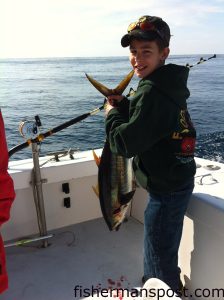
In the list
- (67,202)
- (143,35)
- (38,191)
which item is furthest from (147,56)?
(67,202)

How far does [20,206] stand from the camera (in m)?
3.19

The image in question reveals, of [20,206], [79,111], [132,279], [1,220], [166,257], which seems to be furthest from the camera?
[79,111]

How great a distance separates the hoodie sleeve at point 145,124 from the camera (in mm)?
1701

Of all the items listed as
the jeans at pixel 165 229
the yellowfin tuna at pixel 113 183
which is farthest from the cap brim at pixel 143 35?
the jeans at pixel 165 229

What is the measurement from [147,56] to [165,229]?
104cm

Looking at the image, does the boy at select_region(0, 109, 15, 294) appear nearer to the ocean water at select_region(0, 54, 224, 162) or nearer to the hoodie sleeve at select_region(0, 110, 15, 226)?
the hoodie sleeve at select_region(0, 110, 15, 226)

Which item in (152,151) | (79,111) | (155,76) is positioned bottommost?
(79,111)

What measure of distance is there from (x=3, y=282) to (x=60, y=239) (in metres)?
1.86

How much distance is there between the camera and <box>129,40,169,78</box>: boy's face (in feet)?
6.15

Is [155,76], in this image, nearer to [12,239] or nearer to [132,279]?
[132,279]

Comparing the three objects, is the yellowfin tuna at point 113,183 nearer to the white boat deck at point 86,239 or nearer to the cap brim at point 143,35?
the white boat deck at point 86,239

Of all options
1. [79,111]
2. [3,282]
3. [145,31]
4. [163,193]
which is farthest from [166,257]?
[79,111]

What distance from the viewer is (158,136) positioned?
1750 mm

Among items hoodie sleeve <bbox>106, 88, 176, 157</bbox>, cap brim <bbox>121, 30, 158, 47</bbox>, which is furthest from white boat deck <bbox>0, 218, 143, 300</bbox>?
cap brim <bbox>121, 30, 158, 47</bbox>
